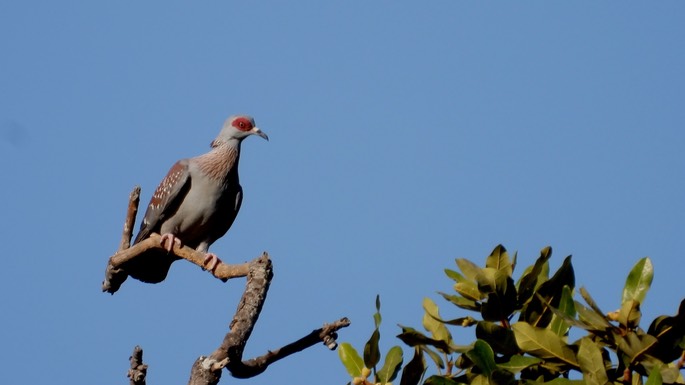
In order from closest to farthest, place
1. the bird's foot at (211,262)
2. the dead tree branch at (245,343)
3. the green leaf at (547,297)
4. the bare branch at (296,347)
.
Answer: the green leaf at (547,297) < the dead tree branch at (245,343) < the bare branch at (296,347) < the bird's foot at (211,262)

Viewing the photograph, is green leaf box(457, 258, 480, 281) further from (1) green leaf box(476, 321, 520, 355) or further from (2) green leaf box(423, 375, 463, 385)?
(2) green leaf box(423, 375, 463, 385)

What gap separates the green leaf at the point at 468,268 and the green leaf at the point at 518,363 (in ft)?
1.44

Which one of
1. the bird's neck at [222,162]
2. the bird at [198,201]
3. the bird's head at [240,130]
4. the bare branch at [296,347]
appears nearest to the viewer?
the bare branch at [296,347]

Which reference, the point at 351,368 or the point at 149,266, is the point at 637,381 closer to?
the point at 351,368

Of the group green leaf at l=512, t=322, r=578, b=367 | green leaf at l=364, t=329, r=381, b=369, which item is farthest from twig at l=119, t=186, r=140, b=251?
green leaf at l=512, t=322, r=578, b=367

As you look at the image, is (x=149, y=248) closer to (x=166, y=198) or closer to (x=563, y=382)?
(x=166, y=198)

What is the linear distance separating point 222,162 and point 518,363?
550cm

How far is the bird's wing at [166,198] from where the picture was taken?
8000 millimetres

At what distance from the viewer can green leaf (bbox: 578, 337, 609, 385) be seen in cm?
289

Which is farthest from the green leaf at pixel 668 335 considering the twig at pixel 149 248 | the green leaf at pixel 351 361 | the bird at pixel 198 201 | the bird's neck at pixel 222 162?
the bird's neck at pixel 222 162

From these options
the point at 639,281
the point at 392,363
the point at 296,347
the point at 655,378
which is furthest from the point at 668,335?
the point at 296,347

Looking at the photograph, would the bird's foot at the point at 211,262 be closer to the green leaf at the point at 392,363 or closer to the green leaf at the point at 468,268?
the green leaf at the point at 392,363

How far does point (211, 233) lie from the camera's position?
8.14 m

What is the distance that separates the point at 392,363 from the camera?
11.5 feet
